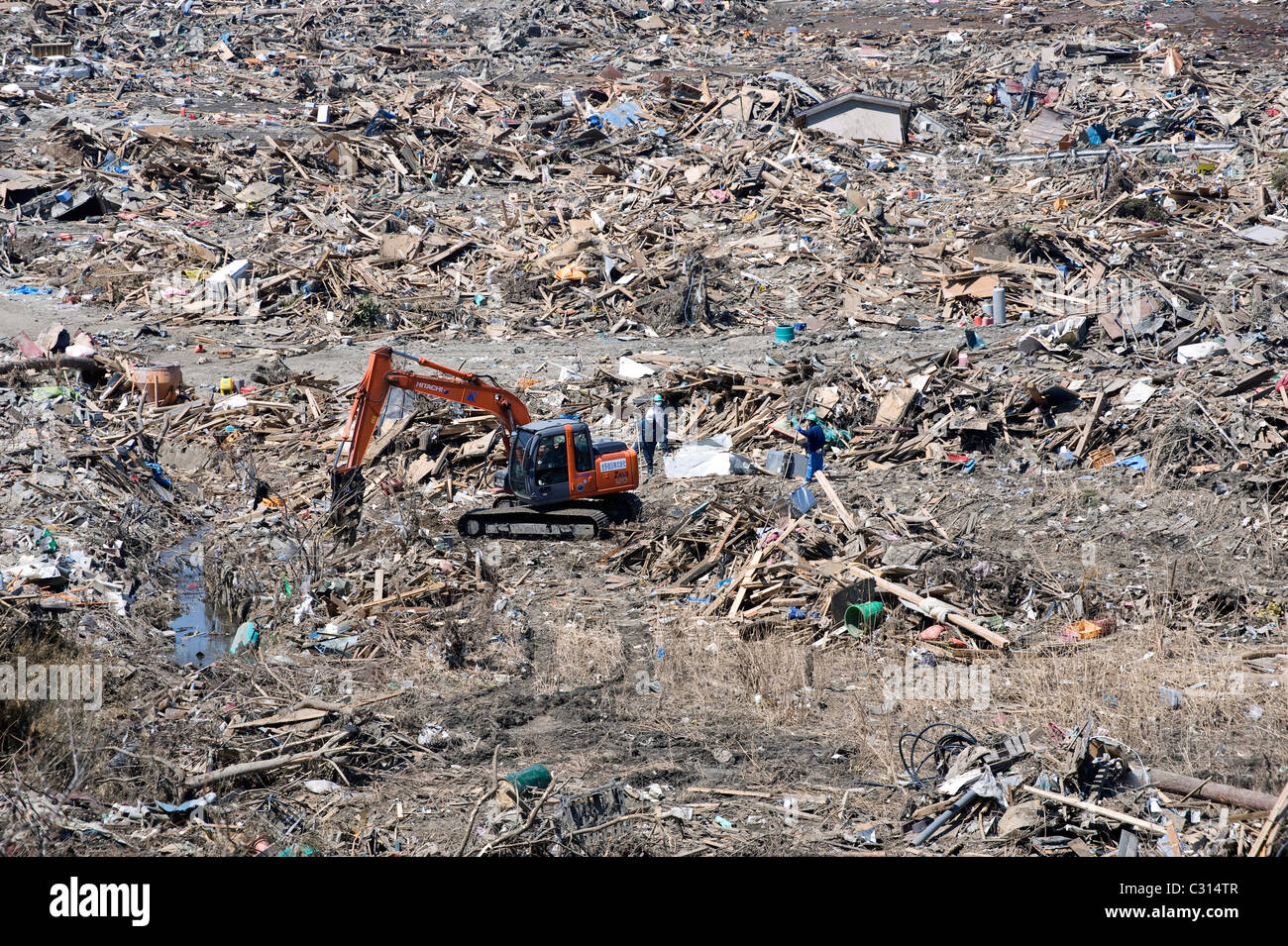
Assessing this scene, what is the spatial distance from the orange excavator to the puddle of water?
1.73m

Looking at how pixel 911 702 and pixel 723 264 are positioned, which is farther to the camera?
pixel 723 264

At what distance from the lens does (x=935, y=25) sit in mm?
38406

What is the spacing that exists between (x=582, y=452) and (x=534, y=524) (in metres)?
1.08

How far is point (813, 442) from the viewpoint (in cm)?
1495

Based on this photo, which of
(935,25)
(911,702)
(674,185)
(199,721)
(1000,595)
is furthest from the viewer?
(935,25)

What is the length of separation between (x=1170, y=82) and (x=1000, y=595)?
2361 cm

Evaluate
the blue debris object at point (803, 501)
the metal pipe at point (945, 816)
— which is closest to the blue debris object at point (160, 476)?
the blue debris object at point (803, 501)

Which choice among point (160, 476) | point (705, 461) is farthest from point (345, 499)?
point (705, 461)

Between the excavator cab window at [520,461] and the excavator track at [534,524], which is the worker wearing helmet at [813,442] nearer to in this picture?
the excavator track at [534,524]

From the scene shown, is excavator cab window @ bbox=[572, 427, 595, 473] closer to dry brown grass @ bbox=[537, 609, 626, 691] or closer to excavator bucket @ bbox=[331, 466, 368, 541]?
dry brown grass @ bbox=[537, 609, 626, 691]

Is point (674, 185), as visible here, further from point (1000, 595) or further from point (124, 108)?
point (1000, 595)

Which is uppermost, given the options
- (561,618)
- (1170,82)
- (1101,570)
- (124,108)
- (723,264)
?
(1170,82)

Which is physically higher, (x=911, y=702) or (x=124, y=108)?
(x=124, y=108)

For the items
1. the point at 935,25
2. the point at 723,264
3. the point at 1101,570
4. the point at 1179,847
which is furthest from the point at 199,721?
the point at 935,25
